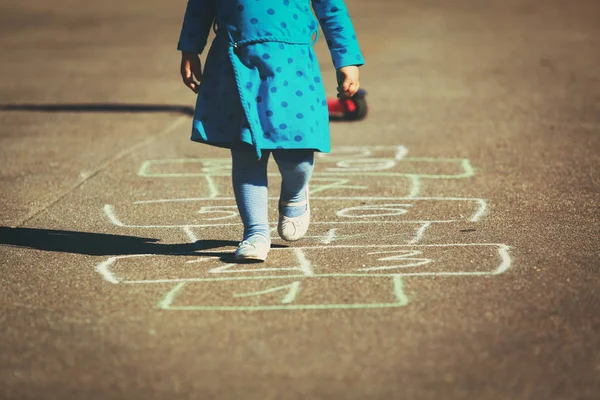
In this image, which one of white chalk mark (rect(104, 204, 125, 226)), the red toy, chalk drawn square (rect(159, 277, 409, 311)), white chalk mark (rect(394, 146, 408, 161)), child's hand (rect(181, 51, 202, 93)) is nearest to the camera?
chalk drawn square (rect(159, 277, 409, 311))

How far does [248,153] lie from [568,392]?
205cm

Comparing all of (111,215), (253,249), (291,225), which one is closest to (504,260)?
(291,225)

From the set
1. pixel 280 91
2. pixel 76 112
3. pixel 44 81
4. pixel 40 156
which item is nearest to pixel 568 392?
pixel 280 91

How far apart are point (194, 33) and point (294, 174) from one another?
28.5 inches

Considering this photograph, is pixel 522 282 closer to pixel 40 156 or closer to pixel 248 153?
pixel 248 153

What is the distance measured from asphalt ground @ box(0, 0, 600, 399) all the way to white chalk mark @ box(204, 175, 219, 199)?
26 mm

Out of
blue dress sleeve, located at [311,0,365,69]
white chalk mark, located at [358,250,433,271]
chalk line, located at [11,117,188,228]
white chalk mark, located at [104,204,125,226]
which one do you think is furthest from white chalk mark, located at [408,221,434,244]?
chalk line, located at [11,117,188,228]

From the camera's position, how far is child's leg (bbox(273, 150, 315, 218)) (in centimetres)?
496

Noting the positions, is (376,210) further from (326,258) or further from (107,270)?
(107,270)

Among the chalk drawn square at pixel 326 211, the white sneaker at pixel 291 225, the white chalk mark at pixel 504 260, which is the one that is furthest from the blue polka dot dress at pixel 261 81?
the chalk drawn square at pixel 326 211

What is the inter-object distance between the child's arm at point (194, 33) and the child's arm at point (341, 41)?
1.50ft

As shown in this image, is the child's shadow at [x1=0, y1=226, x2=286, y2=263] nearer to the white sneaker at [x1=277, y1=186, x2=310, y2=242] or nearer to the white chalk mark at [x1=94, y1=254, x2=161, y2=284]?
the white chalk mark at [x1=94, y1=254, x2=161, y2=284]

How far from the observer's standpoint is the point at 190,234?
5582 mm

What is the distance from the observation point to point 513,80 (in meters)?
11.9
